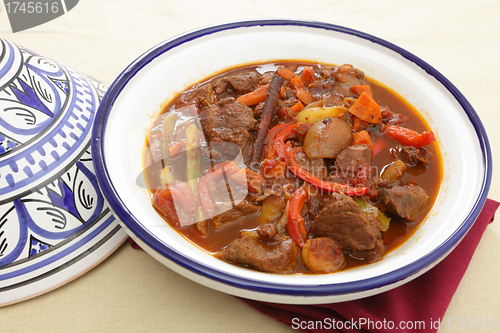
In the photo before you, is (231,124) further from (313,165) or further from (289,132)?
(313,165)

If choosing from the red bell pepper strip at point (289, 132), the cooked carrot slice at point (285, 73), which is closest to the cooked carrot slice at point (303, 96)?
the cooked carrot slice at point (285, 73)

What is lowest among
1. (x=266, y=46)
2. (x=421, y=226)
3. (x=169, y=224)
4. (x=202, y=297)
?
(x=202, y=297)

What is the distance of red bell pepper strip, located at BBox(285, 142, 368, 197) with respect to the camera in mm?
2791

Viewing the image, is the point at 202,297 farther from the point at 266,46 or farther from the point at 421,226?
the point at 266,46

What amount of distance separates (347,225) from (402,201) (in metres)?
0.52

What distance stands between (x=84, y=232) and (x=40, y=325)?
0.65 meters

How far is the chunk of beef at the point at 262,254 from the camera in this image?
93.7 inches

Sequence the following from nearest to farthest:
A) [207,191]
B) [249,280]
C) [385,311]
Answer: [249,280], [385,311], [207,191]

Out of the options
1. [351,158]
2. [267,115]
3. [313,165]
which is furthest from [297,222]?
[267,115]

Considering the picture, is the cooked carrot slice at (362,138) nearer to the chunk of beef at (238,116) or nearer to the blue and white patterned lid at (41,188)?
the chunk of beef at (238,116)

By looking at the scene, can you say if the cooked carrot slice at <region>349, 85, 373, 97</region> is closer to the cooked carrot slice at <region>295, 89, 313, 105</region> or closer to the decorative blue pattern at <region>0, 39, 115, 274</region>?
the cooked carrot slice at <region>295, 89, 313, 105</region>

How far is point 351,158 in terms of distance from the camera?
293 cm

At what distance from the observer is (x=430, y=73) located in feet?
11.2

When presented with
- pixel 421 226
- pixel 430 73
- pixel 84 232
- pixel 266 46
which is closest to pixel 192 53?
pixel 266 46
